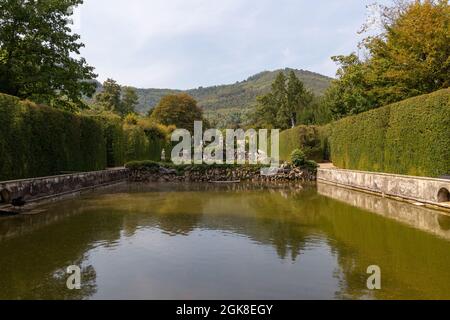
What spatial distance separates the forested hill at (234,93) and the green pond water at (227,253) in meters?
137

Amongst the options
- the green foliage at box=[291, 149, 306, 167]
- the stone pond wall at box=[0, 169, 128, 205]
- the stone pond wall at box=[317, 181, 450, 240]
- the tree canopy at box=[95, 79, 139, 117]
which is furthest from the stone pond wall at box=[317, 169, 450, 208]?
the tree canopy at box=[95, 79, 139, 117]

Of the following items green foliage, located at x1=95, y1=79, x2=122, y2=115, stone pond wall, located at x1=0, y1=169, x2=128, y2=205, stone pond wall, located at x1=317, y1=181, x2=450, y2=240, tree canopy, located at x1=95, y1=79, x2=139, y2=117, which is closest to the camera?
stone pond wall, located at x1=317, y1=181, x2=450, y2=240

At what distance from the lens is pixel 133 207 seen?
544 inches

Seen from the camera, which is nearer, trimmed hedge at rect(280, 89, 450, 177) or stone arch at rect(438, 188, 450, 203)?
stone arch at rect(438, 188, 450, 203)

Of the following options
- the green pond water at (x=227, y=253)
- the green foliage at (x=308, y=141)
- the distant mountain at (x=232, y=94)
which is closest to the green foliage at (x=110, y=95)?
the green foliage at (x=308, y=141)

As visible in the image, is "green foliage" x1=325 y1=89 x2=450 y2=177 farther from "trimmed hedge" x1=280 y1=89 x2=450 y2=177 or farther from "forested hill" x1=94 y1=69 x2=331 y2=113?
"forested hill" x1=94 y1=69 x2=331 y2=113

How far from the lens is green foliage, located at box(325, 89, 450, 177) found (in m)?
14.0

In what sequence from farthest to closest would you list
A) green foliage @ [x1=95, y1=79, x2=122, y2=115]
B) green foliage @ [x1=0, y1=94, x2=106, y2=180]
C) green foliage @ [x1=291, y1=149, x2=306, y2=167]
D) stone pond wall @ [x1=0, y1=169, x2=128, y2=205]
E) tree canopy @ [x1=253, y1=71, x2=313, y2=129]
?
tree canopy @ [x1=253, y1=71, x2=313, y2=129]
green foliage @ [x1=95, y1=79, x2=122, y2=115]
green foliage @ [x1=291, y1=149, x2=306, y2=167]
green foliage @ [x1=0, y1=94, x2=106, y2=180]
stone pond wall @ [x1=0, y1=169, x2=128, y2=205]

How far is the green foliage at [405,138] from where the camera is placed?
1398cm

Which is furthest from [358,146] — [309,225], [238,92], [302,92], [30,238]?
→ [238,92]

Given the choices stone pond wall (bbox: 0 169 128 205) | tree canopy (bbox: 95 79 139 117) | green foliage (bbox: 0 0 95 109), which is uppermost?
tree canopy (bbox: 95 79 139 117)

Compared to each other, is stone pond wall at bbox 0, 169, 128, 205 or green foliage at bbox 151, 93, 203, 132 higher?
green foliage at bbox 151, 93, 203, 132

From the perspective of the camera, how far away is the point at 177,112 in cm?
7250

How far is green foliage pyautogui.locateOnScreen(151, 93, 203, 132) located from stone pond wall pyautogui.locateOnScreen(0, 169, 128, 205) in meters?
48.7
